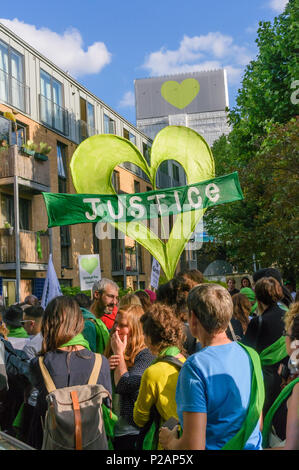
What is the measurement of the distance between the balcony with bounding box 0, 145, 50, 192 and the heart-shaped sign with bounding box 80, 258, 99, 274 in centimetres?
813

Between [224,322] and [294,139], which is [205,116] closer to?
[294,139]

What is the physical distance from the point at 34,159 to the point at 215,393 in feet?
63.9

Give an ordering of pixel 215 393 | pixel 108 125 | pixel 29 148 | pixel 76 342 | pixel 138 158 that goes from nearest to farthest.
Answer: pixel 215 393 < pixel 76 342 < pixel 138 158 < pixel 29 148 < pixel 108 125

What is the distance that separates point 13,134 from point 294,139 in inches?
447

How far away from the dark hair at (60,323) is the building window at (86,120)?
23.0m

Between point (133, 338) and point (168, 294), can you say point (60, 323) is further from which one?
point (168, 294)

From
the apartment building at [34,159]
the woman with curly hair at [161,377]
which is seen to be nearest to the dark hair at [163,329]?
the woman with curly hair at [161,377]

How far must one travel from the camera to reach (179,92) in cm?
1521

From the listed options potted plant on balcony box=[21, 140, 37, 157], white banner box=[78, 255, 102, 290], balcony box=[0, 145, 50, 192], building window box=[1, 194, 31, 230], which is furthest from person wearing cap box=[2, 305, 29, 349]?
potted plant on balcony box=[21, 140, 37, 157]

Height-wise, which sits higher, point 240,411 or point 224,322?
point 224,322

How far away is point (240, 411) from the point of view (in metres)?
2.54

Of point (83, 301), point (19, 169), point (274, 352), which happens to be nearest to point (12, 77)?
point (19, 169)

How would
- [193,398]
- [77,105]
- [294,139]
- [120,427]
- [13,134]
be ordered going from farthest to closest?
[77,105] < [13,134] < [294,139] < [120,427] < [193,398]

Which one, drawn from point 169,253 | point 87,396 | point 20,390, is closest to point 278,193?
point 169,253
